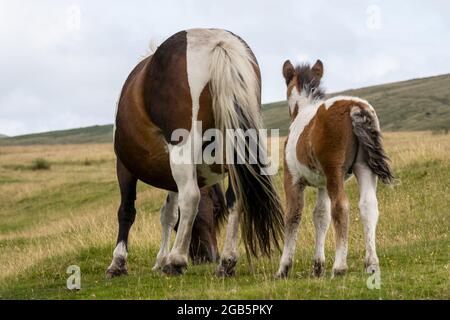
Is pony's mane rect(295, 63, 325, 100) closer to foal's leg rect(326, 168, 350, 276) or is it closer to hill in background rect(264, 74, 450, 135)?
foal's leg rect(326, 168, 350, 276)

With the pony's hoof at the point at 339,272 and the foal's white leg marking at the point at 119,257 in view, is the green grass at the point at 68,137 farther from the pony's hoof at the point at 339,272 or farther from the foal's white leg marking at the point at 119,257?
the pony's hoof at the point at 339,272

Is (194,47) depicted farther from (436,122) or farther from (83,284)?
(436,122)

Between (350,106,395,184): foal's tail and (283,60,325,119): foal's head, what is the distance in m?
1.02

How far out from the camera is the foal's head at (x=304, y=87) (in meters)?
8.60

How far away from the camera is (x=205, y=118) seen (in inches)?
324

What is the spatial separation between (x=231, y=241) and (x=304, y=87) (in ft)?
6.94

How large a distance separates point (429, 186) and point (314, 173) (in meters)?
9.99

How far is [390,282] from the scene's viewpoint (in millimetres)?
7086

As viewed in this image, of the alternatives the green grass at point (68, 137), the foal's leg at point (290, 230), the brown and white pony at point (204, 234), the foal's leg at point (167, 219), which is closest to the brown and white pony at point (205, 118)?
the foal's leg at point (290, 230)

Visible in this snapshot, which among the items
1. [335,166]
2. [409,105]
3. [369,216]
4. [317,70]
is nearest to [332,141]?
[335,166]

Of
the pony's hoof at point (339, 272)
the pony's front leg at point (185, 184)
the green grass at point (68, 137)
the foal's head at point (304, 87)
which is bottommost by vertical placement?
the pony's hoof at point (339, 272)

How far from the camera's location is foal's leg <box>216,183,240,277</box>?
8.32 m

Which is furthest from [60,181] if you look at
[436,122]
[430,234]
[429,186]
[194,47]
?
[436,122]

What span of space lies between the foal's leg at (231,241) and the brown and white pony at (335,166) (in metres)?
0.63
